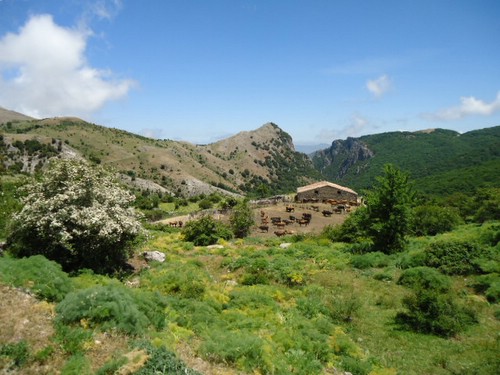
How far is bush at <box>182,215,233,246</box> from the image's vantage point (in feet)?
110

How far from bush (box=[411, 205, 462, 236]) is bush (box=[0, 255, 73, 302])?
111ft

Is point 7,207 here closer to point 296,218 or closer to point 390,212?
point 390,212

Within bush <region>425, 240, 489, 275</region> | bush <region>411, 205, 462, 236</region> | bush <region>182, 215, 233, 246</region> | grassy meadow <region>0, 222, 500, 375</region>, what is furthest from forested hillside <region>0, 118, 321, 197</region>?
grassy meadow <region>0, 222, 500, 375</region>

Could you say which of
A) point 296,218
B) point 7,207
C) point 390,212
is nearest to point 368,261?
point 390,212

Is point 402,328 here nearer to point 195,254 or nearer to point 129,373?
point 129,373

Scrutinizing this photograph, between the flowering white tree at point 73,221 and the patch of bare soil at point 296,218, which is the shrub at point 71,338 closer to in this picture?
the flowering white tree at point 73,221

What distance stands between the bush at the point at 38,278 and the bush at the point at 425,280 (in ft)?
48.4

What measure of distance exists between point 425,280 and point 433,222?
840 inches

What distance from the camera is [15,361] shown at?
7.35 m

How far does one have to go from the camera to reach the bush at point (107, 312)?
9141 mm

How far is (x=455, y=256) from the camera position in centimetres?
2164

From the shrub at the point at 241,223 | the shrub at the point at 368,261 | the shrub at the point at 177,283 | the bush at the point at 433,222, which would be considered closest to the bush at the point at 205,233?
the shrub at the point at 241,223

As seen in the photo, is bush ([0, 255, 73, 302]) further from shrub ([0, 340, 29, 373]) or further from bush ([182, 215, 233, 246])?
bush ([182, 215, 233, 246])

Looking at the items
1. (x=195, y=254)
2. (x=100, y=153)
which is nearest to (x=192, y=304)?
(x=195, y=254)
